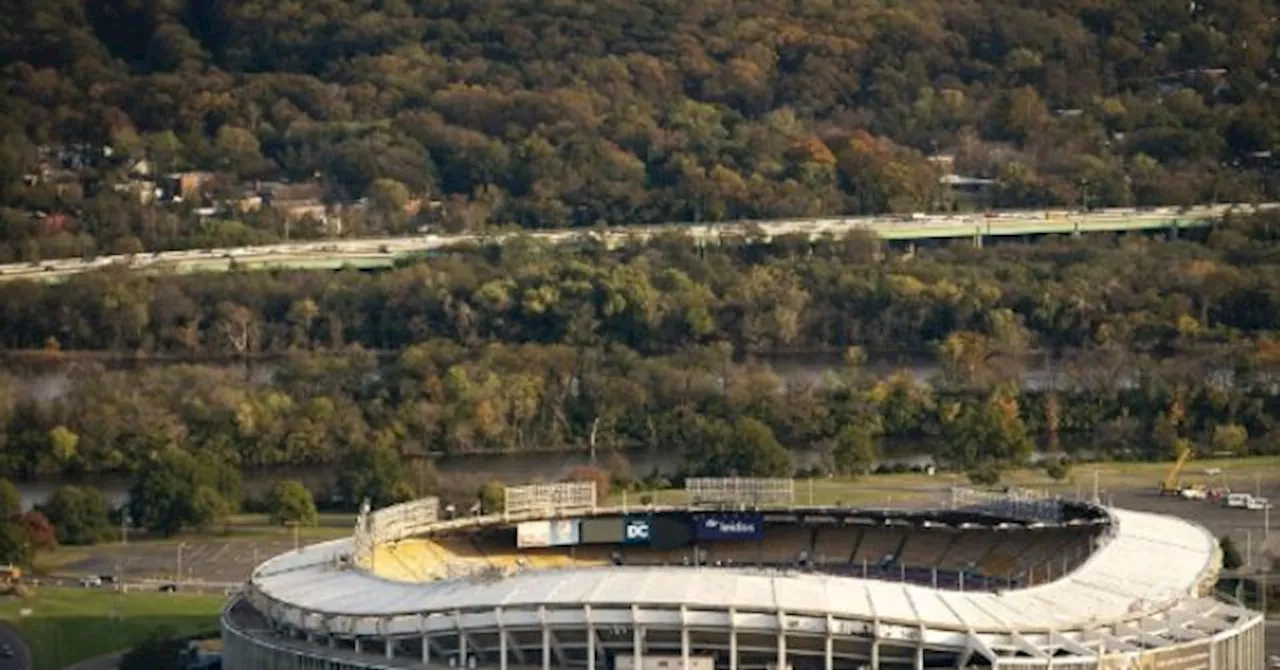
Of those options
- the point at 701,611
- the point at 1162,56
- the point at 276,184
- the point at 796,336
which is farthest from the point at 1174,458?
the point at 1162,56

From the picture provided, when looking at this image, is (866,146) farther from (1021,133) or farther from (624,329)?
(624,329)

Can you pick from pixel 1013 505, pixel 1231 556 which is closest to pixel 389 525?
pixel 1013 505

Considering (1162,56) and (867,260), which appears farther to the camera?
(1162,56)

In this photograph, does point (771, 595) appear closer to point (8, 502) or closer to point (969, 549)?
point (969, 549)

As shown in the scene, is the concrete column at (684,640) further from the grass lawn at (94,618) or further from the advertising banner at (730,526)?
the grass lawn at (94,618)

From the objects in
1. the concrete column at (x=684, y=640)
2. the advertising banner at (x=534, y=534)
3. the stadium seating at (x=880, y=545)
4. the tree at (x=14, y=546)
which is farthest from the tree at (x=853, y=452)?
the concrete column at (x=684, y=640)

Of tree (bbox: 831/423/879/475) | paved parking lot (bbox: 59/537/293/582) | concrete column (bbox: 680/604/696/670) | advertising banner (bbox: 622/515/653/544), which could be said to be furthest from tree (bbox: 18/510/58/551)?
concrete column (bbox: 680/604/696/670)
